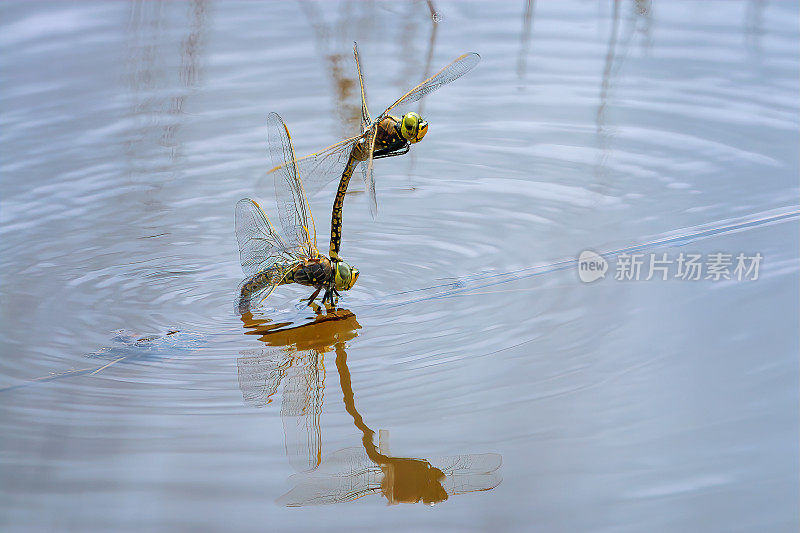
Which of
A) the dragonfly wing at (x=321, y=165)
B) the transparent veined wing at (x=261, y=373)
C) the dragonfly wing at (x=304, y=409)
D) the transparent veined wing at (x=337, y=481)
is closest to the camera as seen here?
the transparent veined wing at (x=337, y=481)

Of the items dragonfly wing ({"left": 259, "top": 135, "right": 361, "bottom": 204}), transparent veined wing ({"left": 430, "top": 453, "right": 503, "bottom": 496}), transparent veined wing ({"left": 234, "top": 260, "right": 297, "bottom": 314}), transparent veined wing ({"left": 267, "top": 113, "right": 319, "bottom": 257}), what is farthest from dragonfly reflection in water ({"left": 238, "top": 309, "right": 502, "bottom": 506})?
dragonfly wing ({"left": 259, "top": 135, "right": 361, "bottom": 204})

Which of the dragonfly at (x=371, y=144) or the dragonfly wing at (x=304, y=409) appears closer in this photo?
the dragonfly wing at (x=304, y=409)

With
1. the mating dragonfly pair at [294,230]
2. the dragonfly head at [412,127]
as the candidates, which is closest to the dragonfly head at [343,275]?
the mating dragonfly pair at [294,230]

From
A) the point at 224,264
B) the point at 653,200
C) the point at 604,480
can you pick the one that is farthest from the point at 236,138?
the point at 604,480

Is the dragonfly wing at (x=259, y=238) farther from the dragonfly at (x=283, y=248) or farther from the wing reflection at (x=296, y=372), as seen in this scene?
the wing reflection at (x=296, y=372)

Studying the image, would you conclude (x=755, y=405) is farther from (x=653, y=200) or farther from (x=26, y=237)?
(x=26, y=237)

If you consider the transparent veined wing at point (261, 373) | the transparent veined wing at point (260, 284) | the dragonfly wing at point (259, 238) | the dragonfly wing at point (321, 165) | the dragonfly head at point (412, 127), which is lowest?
the transparent veined wing at point (261, 373)

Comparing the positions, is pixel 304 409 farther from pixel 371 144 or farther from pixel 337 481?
pixel 371 144

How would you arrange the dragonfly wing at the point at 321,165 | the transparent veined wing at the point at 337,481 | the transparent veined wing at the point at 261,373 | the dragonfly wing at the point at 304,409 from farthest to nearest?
the dragonfly wing at the point at 321,165 → the transparent veined wing at the point at 261,373 → the dragonfly wing at the point at 304,409 → the transparent veined wing at the point at 337,481
